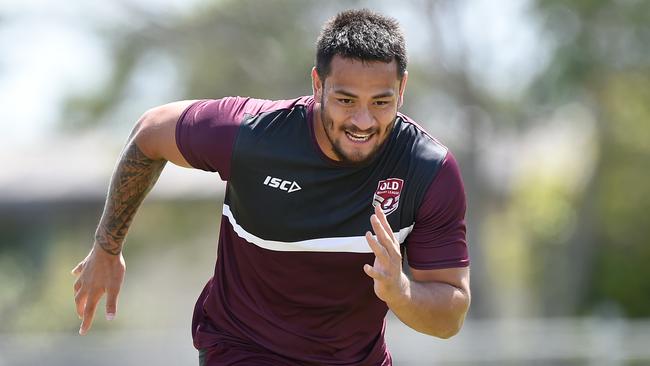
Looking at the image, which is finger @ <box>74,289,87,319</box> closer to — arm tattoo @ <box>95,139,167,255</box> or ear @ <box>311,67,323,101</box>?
arm tattoo @ <box>95,139,167,255</box>

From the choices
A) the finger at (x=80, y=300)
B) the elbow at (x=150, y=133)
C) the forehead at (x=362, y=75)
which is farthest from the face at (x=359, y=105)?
the finger at (x=80, y=300)

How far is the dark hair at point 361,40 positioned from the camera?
514 cm

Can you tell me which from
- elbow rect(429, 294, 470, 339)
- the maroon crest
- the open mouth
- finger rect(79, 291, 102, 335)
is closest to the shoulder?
the maroon crest

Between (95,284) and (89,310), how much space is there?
140 millimetres

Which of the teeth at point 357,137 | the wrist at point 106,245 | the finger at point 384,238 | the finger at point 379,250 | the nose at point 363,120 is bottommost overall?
the wrist at point 106,245

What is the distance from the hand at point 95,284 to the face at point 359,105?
152 centimetres

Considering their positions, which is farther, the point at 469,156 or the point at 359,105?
the point at 469,156

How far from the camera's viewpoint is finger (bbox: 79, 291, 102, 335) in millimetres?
5918

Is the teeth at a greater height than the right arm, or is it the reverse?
the teeth

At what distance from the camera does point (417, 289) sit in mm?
5090

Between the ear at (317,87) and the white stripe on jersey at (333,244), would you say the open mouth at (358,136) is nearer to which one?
the ear at (317,87)

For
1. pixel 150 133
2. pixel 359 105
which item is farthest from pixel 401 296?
pixel 150 133

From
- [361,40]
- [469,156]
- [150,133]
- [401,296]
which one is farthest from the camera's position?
[469,156]

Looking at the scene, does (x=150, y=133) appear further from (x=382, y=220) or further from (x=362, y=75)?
(x=382, y=220)
